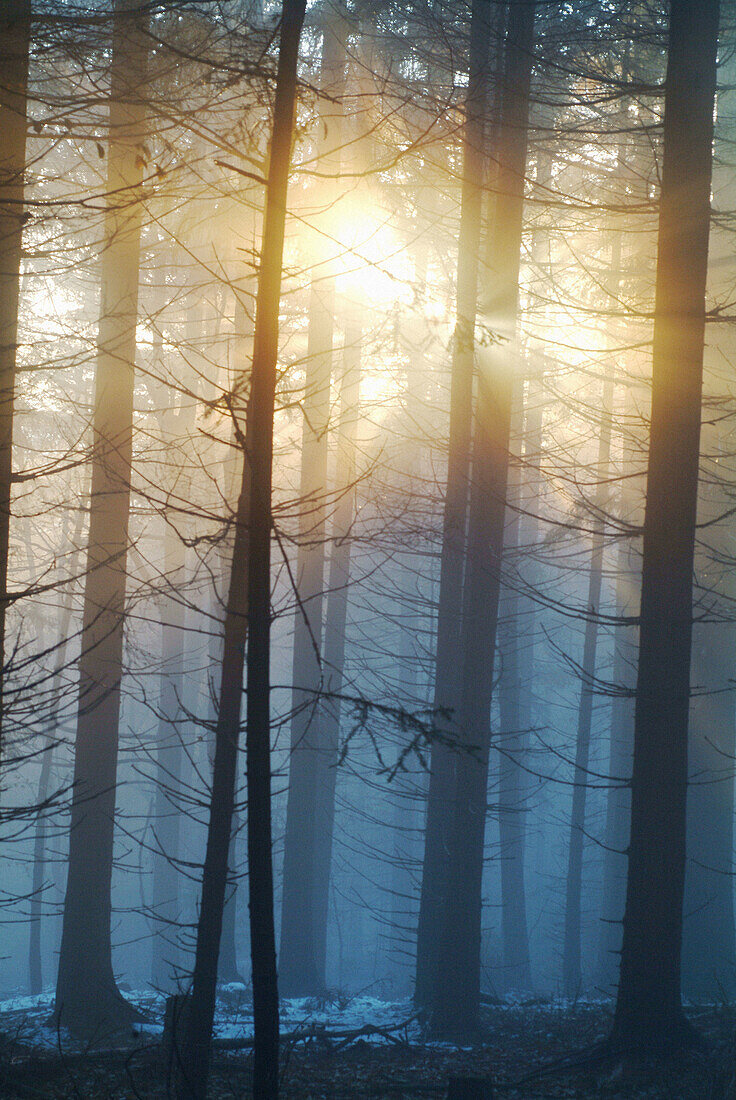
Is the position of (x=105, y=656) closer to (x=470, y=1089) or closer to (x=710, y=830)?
(x=470, y=1089)

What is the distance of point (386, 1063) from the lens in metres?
7.19

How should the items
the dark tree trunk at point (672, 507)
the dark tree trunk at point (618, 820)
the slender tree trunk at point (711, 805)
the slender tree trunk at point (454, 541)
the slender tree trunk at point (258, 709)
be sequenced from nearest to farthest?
1. the slender tree trunk at point (258, 709)
2. the dark tree trunk at point (672, 507)
3. the slender tree trunk at point (454, 541)
4. the slender tree trunk at point (711, 805)
5. the dark tree trunk at point (618, 820)

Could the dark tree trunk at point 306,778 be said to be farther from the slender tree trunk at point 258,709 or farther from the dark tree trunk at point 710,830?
the slender tree trunk at point 258,709

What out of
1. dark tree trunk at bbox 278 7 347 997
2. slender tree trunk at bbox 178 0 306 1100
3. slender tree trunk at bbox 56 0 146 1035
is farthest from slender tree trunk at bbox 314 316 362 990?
slender tree trunk at bbox 178 0 306 1100

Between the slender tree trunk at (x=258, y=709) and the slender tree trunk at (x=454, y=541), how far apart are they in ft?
14.9

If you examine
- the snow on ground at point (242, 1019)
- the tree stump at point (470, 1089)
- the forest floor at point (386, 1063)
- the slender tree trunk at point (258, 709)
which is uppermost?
the slender tree trunk at point (258, 709)

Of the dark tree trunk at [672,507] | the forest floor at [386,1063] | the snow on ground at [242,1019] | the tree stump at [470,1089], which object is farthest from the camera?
the snow on ground at [242,1019]

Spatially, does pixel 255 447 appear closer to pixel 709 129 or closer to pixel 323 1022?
pixel 709 129

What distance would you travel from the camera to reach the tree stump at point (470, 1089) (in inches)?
169

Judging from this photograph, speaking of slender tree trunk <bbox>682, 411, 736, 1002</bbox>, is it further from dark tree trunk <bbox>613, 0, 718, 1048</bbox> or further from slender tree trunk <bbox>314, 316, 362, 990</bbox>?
slender tree trunk <bbox>314, 316, 362, 990</bbox>

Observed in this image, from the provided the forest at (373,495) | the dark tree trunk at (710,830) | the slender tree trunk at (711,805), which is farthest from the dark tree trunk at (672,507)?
the dark tree trunk at (710,830)

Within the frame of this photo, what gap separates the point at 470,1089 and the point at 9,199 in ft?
21.9

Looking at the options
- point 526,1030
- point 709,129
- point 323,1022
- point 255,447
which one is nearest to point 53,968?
point 323,1022

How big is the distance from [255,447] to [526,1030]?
7.19 metres
